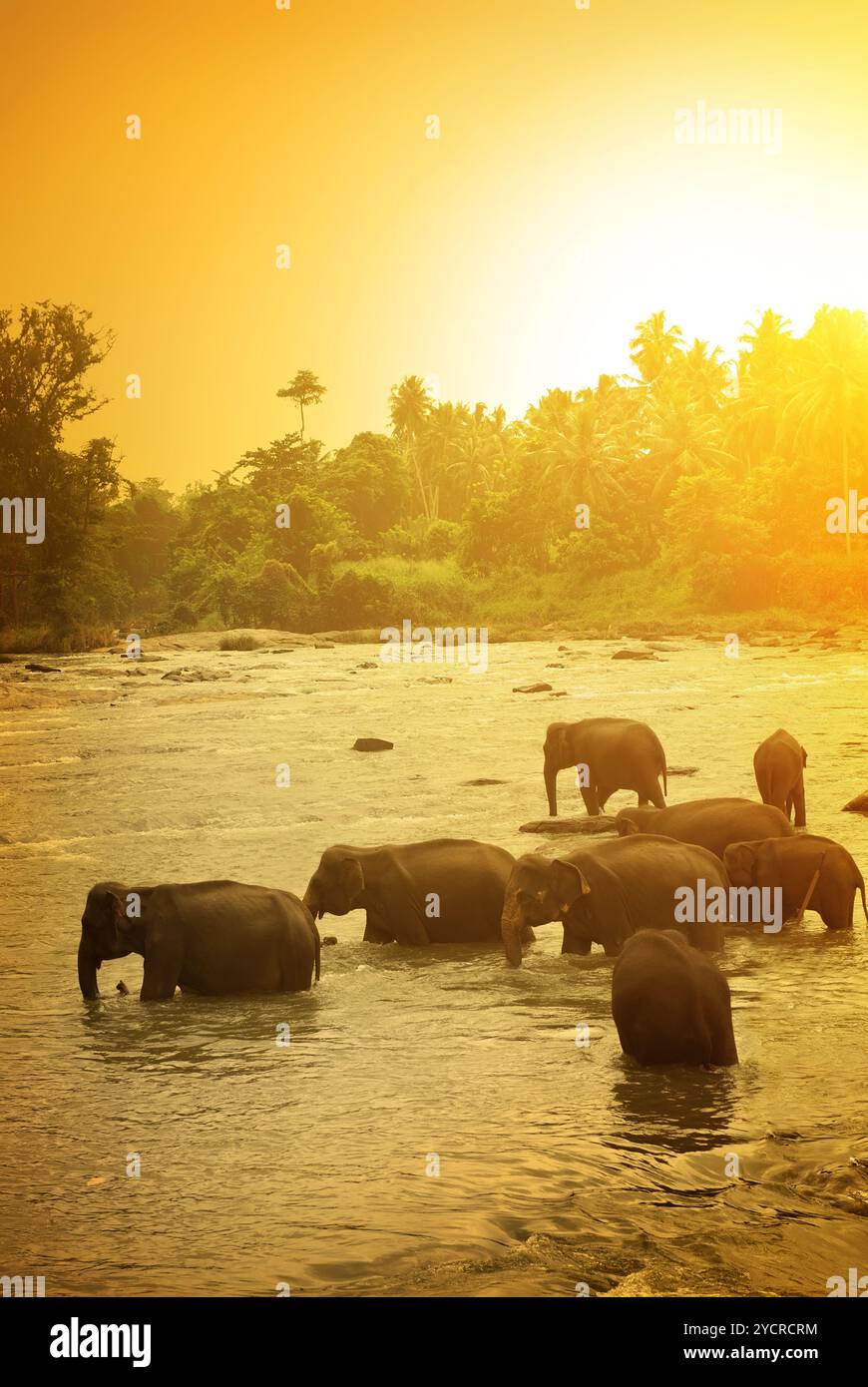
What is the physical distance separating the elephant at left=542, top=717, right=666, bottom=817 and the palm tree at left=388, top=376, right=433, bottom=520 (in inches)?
3754

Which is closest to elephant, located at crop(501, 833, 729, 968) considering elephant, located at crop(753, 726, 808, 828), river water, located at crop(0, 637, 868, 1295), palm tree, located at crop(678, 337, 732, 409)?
river water, located at crop(0, 637, 868, 1295)

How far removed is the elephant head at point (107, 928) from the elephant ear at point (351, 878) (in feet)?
6.89

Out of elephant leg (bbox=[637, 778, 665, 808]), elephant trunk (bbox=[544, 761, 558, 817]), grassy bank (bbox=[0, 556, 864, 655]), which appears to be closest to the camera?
elephant leg (bbox=[637, 778, 665, 808])

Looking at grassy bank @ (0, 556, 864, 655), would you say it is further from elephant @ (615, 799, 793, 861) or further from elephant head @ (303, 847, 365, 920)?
elephant head @ (303, 847, 365, 920)

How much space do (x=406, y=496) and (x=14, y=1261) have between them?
9921cm

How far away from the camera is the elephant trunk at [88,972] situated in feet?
34.9

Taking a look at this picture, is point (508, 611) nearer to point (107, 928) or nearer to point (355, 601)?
point (355, 601)

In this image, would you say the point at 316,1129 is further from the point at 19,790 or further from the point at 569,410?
the point at 569,410

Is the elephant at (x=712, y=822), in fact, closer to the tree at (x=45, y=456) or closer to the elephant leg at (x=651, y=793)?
the elephant leg at (x=651, y=793)

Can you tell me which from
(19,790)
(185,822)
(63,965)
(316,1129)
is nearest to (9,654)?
(19,790)

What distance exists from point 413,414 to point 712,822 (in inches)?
4094

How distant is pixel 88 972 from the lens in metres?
10.7

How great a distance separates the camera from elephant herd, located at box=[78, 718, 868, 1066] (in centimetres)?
852

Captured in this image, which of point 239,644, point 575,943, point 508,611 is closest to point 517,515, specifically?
point 508,611
